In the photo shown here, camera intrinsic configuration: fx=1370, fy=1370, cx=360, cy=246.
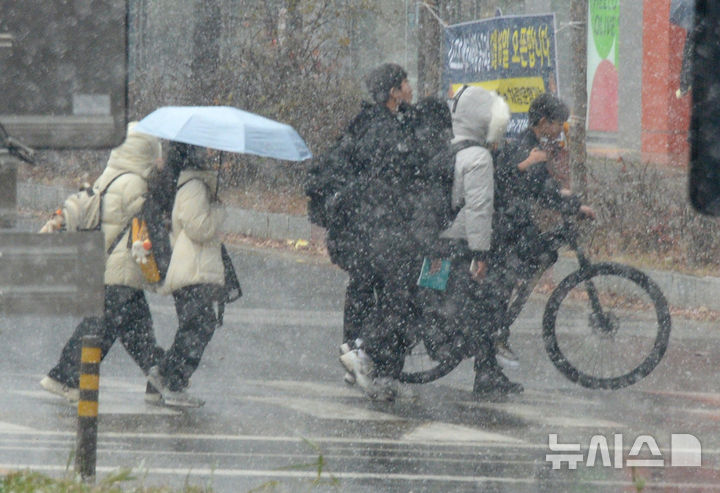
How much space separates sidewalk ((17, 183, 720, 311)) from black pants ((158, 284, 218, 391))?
5.49 meters

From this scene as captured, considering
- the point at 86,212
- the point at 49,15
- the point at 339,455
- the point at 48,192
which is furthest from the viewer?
the point at 48,192

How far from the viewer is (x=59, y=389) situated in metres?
8.15

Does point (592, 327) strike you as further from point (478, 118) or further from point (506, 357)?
point (478, 118)

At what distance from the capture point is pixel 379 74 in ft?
27.1

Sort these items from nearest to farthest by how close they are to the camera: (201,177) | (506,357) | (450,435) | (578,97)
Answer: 1. (450,435)
2. (201,177)
3. (506,357)
4. (578,97)

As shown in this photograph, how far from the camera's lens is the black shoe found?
851 centimetres

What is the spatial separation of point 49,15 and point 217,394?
16.8 feet

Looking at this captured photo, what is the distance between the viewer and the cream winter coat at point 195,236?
7.93 metres

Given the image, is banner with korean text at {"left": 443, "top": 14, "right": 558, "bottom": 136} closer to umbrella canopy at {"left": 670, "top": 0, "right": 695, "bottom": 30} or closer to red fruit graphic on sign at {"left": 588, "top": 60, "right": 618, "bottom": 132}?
umbrella canopy at {"left": 670, "top": 0, "right": 695, "bottom": 30}

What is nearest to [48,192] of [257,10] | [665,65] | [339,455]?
[257,10]

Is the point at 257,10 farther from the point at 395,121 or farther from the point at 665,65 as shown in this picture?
the point at 395,121

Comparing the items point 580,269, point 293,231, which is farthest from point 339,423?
point 293,231

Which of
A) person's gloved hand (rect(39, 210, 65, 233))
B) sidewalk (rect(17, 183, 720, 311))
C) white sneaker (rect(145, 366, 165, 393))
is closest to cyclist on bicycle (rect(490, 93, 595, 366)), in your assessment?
white sneaker (rect(145, 366, 165, 393))

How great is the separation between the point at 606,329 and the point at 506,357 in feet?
2.92
